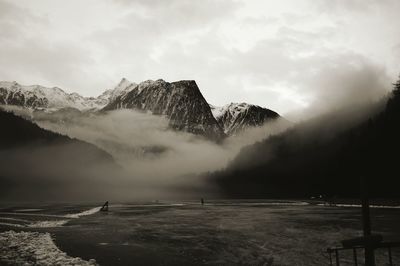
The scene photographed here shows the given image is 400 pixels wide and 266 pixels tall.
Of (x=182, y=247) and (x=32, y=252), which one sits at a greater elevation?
(x=32, y=252)

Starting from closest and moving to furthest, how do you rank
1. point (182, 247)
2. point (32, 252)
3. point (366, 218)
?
point (366, 218), point (32, 252), point (182, 247)

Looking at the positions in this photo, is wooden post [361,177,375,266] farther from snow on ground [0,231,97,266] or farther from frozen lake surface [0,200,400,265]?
snow on ground [0,231,97,266]

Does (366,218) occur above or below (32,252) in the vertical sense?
above

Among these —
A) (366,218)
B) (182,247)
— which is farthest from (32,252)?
(366,218)

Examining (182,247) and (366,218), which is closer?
(366,218)

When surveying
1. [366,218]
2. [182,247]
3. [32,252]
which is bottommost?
[182,247]

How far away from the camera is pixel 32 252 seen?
3322 cm

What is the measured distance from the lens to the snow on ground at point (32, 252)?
29297 millimetres

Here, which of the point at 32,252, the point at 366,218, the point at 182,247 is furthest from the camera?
the point at 182,247

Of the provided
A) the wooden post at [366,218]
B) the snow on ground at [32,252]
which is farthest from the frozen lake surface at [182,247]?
the wooden post at [366,218]

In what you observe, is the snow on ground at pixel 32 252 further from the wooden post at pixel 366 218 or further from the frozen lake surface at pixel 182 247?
the wooden post at pixel 366 218

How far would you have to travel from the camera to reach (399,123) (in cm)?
11450

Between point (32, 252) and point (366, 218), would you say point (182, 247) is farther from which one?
point (366, 218)

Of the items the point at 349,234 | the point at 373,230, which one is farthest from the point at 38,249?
the point at 373,230
